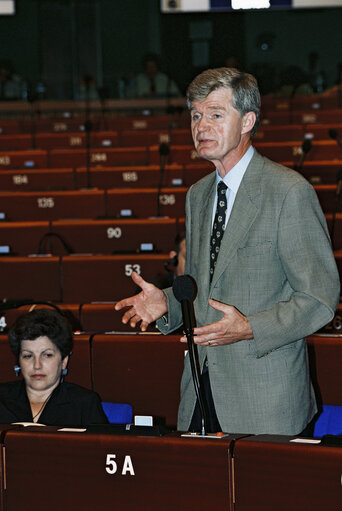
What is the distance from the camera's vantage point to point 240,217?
2.17 meters

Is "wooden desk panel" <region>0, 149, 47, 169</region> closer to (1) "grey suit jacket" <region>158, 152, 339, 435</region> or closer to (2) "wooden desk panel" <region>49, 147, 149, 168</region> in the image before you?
(2) "wooden desk panel" <region>49, 147, 149, 168</region>

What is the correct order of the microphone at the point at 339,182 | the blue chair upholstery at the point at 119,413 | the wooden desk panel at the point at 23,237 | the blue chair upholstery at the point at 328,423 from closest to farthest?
the blue chair upholstery at the point at 328,423
the blue chair upholstery at the point at 119,413
the microphone at the point at 339,182
the wooden desk panel at the point at 23,237

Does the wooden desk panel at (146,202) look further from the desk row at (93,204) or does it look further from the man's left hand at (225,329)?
the man's left hand at (225,329)

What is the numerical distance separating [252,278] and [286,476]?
641 mm

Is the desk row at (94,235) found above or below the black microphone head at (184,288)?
above

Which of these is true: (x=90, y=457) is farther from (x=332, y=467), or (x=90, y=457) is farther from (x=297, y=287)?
(x=297, y=287)

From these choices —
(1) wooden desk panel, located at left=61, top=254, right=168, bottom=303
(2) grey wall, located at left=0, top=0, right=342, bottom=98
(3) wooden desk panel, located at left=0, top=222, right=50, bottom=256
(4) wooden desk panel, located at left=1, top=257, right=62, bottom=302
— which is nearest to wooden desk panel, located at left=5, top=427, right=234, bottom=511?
(1) wooden desk panel, located at left=61, top=254, right=168, bottom=303

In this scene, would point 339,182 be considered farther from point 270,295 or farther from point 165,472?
point 165,472

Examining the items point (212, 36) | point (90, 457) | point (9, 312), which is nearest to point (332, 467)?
point (90, 457)

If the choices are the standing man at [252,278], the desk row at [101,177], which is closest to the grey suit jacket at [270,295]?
the standing man at [252,278]

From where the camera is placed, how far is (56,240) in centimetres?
571

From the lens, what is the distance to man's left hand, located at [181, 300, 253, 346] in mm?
1947

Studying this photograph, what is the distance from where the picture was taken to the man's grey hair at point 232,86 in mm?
2186

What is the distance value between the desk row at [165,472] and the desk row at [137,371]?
1.48 meters
